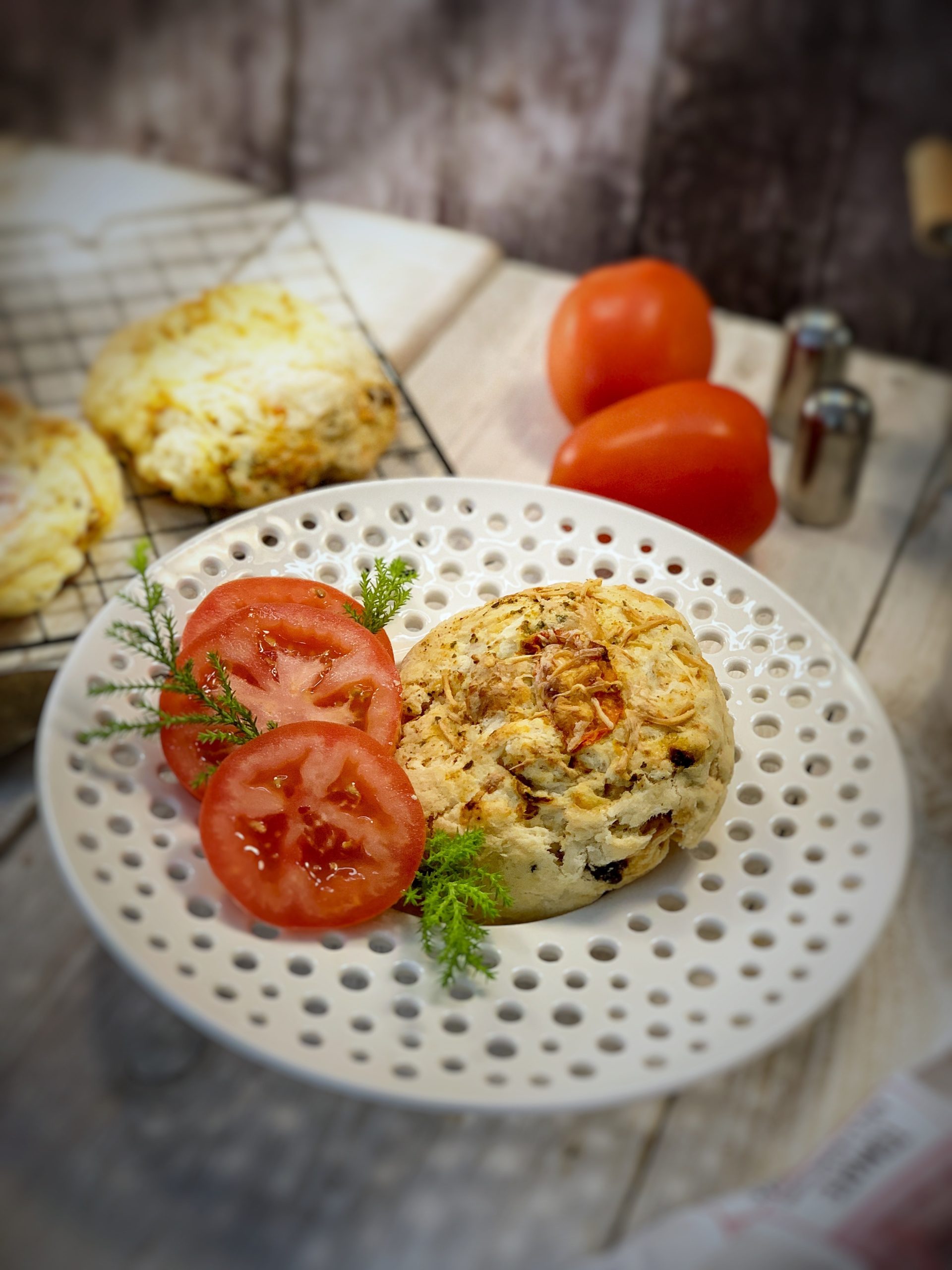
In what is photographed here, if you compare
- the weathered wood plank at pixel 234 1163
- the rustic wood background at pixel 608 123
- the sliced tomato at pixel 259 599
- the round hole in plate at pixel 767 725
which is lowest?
the weathered wood plank at pixel 234 1163

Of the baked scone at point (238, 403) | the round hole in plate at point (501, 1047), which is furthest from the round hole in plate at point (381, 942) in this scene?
the baked scone at point (238, 403)

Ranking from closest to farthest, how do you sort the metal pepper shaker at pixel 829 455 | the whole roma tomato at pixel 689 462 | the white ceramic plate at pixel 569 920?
1. the white ceramic plate at pixel 569 920
2. the whole roma tomato at pixel 689 462
3. the metal pepper shaker at pixel 829 455

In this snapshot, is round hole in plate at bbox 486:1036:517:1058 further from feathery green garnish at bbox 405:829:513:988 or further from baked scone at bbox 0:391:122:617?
baked scone at bbox 0:391:122:617

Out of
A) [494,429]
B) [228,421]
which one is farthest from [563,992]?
[494,429]

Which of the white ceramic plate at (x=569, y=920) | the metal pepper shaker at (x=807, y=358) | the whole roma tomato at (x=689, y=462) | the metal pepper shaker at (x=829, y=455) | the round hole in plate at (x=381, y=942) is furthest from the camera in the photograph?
the metal pepper shaker at (x=807, y=358)

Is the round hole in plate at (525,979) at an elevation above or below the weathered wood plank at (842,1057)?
above

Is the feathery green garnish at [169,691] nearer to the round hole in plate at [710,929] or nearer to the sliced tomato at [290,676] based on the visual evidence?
the sliced tomato at [290,676]

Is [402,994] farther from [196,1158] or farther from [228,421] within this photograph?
[228,421]
